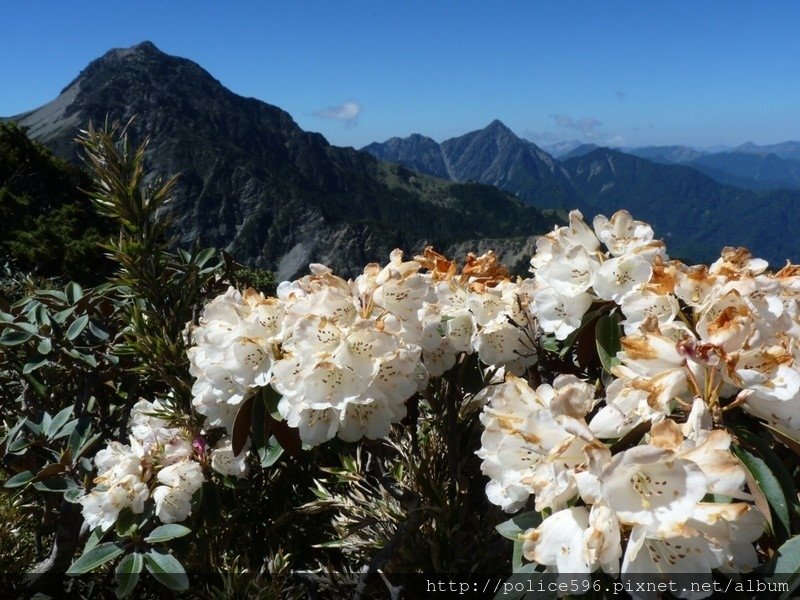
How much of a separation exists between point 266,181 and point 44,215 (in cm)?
8191

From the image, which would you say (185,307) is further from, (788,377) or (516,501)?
(788,377)

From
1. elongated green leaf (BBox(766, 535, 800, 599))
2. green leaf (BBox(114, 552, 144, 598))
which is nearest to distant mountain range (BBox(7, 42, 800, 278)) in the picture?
green leaf (BBox(114, 552, 144, 598))

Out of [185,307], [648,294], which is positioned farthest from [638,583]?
[185,307]

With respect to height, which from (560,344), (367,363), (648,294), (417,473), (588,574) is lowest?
(417,473)

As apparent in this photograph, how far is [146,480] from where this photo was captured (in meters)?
1.60

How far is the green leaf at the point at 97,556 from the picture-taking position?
1.44 m

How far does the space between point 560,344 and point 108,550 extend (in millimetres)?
1362

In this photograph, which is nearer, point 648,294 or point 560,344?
point 648,294

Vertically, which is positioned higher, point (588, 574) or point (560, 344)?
point (560, 344)

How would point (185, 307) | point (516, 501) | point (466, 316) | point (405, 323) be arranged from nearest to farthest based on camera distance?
point (516, 501), point (405, 323), point (466, 316), point (185, 307)

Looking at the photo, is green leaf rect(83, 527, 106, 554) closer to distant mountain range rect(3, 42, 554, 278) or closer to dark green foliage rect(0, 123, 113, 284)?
dark green foliage rect(0, 123, 113, 284)

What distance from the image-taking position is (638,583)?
88 centimetres

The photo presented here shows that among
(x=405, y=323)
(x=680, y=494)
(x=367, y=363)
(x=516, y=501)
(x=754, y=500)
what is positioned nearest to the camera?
(x=680, y=494)

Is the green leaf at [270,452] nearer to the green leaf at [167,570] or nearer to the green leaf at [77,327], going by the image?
the green leaf at [167,570]
